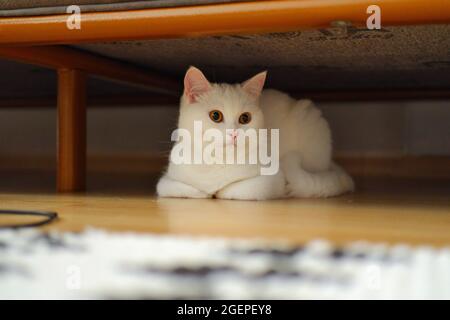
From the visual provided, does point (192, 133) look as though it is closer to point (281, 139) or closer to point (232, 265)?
point (281, 139)

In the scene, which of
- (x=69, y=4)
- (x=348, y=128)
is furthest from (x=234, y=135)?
(x=348, y=128)

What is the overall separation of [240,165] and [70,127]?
54 cm

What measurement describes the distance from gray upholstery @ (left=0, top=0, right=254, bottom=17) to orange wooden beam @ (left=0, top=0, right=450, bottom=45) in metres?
0.01

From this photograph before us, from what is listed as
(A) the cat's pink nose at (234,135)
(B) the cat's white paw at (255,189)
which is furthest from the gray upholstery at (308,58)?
(B) the cat's white paw at (255,189)

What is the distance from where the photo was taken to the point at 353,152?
250 cm

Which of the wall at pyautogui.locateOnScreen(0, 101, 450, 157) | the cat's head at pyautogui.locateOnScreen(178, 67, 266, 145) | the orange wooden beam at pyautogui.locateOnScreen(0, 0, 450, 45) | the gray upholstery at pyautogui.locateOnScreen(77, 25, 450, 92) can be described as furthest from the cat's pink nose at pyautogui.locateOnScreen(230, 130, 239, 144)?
the wall at pyautogui.locateOnScreen(0, 101, 450, 157)

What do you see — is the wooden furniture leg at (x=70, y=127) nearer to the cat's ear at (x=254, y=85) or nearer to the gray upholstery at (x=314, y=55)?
the gray upholstery at (x=314, y=55)

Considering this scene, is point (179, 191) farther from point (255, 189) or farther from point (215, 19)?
point (215, 19)

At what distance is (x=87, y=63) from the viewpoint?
1596mm

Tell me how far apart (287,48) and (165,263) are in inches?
33.0

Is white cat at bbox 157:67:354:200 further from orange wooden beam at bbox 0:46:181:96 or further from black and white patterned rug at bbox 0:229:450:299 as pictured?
black and white patterned rug at bbox 0:229:450:299

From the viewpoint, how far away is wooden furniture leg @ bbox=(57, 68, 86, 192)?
1612mm
